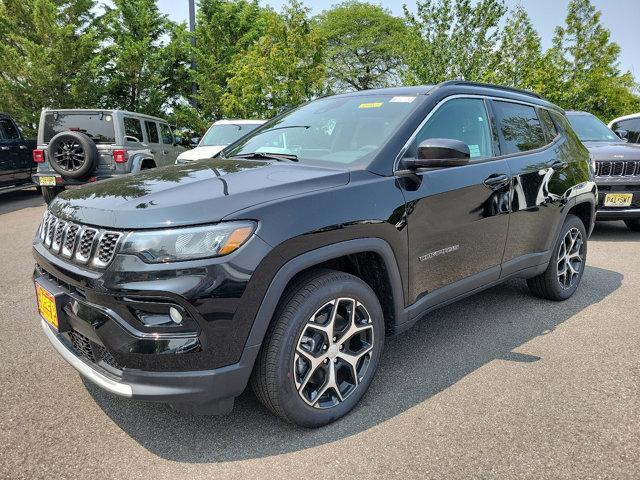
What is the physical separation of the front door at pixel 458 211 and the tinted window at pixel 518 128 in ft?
0.57

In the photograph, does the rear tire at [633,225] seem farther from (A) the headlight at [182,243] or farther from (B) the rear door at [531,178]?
(A) the headlight at [182,243]

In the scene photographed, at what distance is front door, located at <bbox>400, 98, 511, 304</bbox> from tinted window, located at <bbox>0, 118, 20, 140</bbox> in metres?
10.7

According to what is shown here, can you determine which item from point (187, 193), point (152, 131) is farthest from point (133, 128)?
point (187, 193)

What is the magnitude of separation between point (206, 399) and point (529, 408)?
172 cm

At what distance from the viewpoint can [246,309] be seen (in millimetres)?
2094

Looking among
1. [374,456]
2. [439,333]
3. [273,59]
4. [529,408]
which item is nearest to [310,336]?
[374,456]

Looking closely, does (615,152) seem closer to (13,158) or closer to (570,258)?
(570,258)

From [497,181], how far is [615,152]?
4.69 metres

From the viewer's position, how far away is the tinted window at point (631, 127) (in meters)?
8.58

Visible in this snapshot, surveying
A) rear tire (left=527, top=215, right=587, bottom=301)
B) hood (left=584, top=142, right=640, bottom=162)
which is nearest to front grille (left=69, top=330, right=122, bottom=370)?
rear tire (left=527, top=215, right=587, bottom=301)

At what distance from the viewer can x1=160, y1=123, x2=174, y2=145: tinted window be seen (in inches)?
441

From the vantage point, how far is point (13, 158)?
1065cm

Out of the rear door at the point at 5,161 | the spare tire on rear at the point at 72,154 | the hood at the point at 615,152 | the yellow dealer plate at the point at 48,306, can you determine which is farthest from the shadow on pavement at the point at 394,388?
the rear door at the point at 5,161

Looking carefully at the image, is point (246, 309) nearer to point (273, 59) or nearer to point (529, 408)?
point (529, 408)
